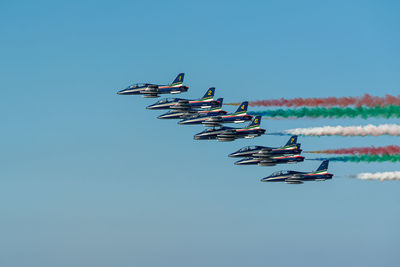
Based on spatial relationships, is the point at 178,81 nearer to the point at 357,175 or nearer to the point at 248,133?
the point at 248,133

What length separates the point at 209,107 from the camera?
A: 193125 millimetres

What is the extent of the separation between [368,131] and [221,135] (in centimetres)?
3570

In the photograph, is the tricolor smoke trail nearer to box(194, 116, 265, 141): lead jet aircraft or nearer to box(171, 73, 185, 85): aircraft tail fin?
box(194, 116, 265, 141): lead jet aircraft

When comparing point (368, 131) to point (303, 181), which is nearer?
point (368, 131)

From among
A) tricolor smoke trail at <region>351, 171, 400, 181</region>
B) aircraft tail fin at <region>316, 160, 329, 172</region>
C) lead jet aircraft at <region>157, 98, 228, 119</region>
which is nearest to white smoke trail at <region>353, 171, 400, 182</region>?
tricolor smoke trail at <region>351, 171, 400, 181</region>

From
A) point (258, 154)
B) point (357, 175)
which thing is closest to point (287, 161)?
point (258, 154)

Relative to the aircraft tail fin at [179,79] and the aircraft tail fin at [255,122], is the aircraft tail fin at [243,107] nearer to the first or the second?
the aircraft tail fin at [255,122]

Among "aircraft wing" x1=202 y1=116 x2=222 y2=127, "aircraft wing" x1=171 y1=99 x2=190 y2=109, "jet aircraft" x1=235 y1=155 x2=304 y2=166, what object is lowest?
"jet aircraft" x1=235 y1=155 x2=304 y2=166

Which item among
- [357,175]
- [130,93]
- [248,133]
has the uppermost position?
[130,93]

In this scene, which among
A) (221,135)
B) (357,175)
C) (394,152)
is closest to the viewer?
(394,152)

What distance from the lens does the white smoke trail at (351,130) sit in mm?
159250

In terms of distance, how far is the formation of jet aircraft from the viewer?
187000 millimetres

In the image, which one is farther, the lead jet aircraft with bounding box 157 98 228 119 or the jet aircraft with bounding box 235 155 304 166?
the lead jet aircraft with bounding box 157 98 228 119

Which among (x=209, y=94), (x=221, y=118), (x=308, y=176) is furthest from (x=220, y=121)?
(x=308, y=176)
